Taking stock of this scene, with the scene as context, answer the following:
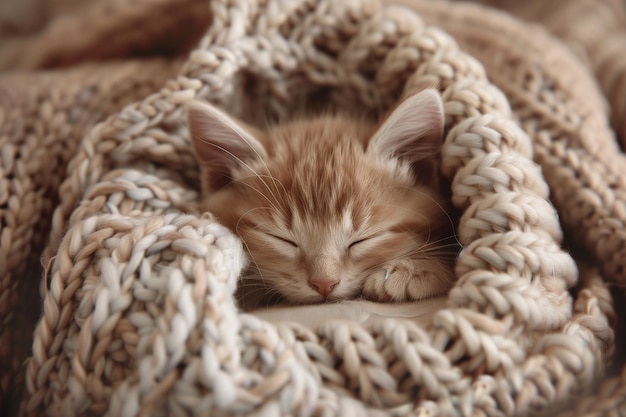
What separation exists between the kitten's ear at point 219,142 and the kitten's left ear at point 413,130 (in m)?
0.24

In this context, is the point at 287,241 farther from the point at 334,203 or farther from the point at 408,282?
the point at 408,282

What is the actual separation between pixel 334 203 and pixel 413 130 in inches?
8.0

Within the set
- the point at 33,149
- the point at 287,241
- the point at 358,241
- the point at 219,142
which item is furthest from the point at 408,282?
the point at 33,149

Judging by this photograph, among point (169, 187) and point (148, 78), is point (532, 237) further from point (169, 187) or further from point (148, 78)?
point (148, 78)

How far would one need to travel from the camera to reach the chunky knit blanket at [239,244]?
69cm

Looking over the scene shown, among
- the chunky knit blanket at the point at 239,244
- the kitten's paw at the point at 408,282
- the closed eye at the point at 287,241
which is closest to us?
the chunky knit blanket at the point at 239,244

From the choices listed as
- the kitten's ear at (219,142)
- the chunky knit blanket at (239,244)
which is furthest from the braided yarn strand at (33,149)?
the kitten's ear at (219,142)

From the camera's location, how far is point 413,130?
99 cm

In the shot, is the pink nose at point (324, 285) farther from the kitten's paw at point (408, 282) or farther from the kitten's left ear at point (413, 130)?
the kitten's left ear at point (413, 130)

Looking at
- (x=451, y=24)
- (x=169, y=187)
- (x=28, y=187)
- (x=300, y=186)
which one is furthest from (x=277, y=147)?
(x=451, y=24)

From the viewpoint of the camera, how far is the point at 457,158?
0.91 meters

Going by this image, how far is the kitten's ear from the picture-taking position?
972 millimetres

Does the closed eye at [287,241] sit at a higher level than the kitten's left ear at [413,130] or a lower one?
lower

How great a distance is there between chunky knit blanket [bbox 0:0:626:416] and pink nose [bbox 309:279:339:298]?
15 centimetres
